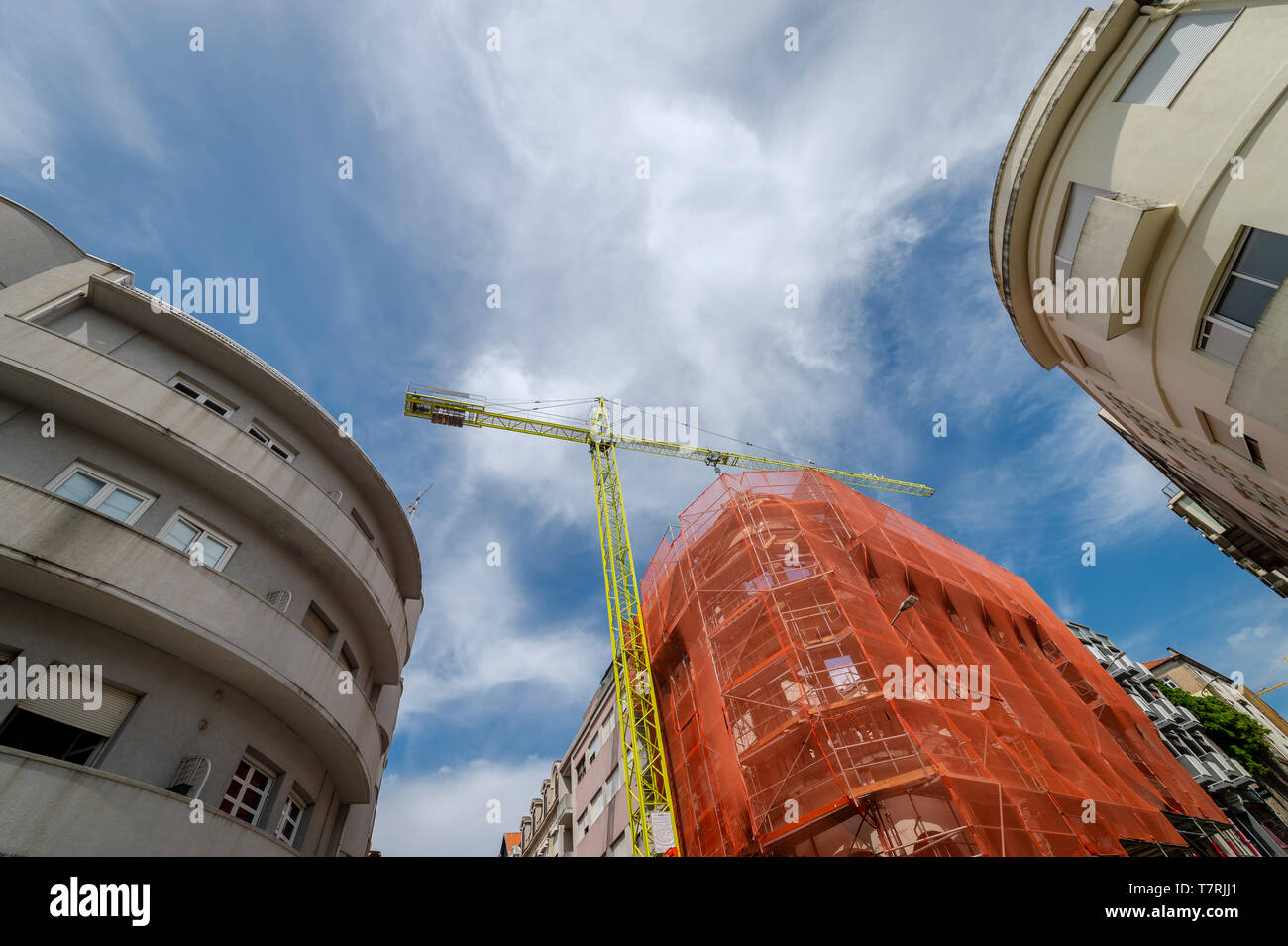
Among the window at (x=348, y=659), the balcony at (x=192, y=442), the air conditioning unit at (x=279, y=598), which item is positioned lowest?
the air conditioning unit at (x=279, y=598)

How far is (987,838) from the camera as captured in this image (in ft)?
42.2

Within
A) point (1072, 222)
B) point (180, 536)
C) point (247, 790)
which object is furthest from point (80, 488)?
point (1072, 222)

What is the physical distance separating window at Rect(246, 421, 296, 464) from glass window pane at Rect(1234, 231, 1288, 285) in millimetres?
17307

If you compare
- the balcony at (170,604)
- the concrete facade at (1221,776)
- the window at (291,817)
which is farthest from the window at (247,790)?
the concrete facade at (1221,776)

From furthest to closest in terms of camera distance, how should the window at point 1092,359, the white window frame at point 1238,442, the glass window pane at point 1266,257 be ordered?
the window at point 1092,359 → the white window frame at point 1238,442 → the glass window pane at point 1266,257

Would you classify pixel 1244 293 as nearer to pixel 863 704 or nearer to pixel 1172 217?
pixel 1172 217

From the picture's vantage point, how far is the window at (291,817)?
1078 centimetres

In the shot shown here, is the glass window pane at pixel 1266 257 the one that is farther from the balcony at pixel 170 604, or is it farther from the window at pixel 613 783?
the window at pixel 613 783

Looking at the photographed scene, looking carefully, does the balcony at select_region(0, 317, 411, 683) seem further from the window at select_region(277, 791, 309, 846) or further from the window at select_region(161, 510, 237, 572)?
the window at select_region(277, 791, 309, 846)

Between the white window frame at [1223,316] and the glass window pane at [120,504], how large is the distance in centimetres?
1723

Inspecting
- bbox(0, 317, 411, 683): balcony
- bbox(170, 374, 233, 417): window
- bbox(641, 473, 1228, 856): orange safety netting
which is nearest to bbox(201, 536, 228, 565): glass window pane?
bbox(0, 317, 411, 683): balcony

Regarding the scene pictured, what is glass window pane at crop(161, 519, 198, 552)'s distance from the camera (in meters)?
10.4

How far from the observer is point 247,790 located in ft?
33.2
